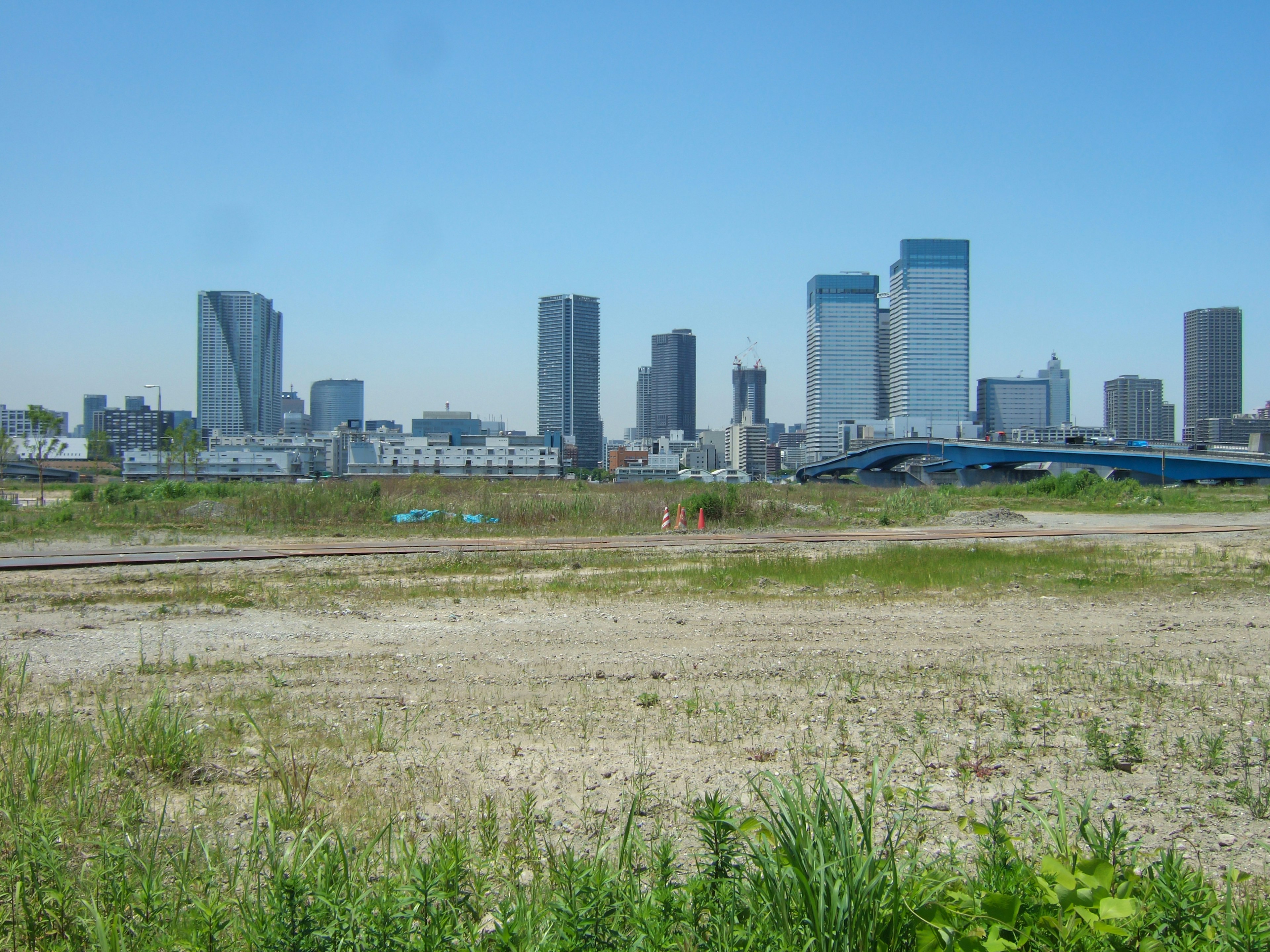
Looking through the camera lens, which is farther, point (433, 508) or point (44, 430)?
point (44, 430)

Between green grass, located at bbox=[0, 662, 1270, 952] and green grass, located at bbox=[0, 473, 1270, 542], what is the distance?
26.2m

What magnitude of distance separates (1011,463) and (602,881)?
120 m

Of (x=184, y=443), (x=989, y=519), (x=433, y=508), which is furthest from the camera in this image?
(x=184, y=443)

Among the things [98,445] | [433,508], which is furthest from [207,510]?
[98,445]

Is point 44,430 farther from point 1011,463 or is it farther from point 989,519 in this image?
point 1011,463

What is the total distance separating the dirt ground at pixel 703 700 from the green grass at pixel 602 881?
0.38 m

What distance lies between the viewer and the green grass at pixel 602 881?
3.66 meters

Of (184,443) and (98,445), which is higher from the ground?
(184,443)

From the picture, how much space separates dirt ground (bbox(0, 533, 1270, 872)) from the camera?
19.6 ft

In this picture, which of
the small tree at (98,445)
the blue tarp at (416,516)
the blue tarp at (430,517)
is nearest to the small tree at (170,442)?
the small tree at (98,445)

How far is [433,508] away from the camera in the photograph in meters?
39.4

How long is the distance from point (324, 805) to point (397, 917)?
2.18m

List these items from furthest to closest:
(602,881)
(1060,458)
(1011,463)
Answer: (1011,463)
(1060,458)
(602,881)

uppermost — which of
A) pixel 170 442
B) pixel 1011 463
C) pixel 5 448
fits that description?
pixel 170 442
